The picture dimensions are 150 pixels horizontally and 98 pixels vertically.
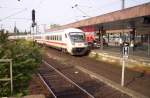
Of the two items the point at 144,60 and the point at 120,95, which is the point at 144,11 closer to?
the point at 144,60

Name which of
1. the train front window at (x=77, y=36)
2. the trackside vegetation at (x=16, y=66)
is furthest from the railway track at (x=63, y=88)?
the train front window at (x=77, y=36)

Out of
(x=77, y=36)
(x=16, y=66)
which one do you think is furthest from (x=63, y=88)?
(x=77, y=36)

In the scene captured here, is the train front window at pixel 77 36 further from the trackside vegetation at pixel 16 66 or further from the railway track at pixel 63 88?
the trackside vegetation at pixel 16 66

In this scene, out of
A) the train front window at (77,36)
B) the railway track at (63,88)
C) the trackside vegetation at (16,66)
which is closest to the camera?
the trackside vegetation at (16,66)

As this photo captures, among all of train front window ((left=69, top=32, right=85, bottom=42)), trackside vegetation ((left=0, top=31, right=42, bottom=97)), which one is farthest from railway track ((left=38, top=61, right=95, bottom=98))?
train front window ((left=69, top=32, right=85, bottom=42))

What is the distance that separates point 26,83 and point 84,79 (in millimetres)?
9297

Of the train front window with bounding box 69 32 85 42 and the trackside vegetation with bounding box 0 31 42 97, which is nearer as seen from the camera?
the trackside vegetation with bounding box 0 31 42 97

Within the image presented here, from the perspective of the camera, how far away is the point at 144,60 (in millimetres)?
22547

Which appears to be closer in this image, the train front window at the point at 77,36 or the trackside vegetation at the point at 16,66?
the trackside vegetation at the point at 16,66

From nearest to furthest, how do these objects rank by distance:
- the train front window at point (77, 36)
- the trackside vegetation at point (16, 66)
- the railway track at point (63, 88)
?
the trackside vegetation at point (16, 66) < the railway track at point (63, 88) < the train front window at point (77, 36)

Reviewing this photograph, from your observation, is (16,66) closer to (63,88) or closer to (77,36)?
(63,88)

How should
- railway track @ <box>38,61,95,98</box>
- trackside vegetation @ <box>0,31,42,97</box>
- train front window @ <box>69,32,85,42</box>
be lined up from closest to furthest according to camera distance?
trackside vegetation @ <box>0,31,42,97</box>, railway track @ <box>38,61,95,98</box>, train front window @ <box>69,32,85,42</box>

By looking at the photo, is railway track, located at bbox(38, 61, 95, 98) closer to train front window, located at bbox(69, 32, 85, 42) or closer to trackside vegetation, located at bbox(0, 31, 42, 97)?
trackside vegetation, located at bbox(0, 31, 42, 97)

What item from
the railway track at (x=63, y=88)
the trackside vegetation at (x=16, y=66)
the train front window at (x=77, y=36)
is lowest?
the railway track at (x=63, y=88)
